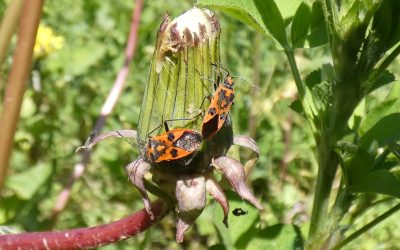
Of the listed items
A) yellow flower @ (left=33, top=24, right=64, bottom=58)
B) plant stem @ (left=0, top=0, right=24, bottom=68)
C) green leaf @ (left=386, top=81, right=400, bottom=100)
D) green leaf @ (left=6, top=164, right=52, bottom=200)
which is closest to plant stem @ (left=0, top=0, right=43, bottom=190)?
plant stem @ (left=0, top=0, right=24, bottom=68)

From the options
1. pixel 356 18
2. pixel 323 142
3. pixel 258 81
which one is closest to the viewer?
pixel 356 18

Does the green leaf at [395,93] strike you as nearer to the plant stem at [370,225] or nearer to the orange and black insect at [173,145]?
the plant stem at [370,225]

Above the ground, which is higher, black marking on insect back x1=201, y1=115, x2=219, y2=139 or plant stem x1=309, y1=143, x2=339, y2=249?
black marking on insect back x1=201, y1=115, x2=219, y2=139

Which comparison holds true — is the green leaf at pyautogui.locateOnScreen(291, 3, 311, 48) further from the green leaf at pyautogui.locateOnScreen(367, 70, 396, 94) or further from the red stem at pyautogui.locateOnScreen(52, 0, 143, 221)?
the red stem at pyautogui.locateOnScreen(52, 0, 143, 221)

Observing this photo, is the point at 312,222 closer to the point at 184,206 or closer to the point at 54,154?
the point at 184,206

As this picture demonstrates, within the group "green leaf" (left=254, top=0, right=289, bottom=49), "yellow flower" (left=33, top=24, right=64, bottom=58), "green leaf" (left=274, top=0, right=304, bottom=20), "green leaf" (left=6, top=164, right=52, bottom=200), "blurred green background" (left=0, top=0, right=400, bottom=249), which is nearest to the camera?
"green leaf" (left=254, top=0, right=289, bottom=49)

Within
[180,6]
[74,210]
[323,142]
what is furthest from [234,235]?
[180,6]

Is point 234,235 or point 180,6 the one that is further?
point 180,6
